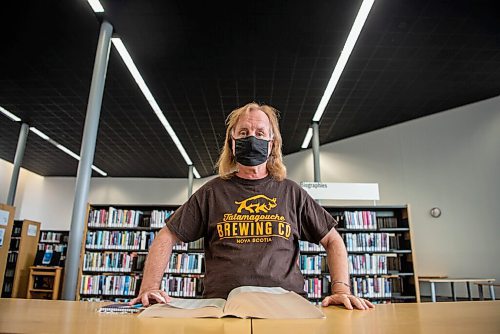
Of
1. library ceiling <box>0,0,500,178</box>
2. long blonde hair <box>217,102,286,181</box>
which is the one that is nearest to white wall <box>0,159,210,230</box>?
library ceiling <box>0,0,500,178</box>

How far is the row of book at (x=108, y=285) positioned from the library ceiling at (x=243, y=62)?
3222mm

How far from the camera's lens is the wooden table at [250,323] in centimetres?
61

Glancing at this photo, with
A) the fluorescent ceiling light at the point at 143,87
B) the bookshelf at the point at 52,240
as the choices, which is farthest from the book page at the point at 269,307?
the bookshelf at the point at 52,240

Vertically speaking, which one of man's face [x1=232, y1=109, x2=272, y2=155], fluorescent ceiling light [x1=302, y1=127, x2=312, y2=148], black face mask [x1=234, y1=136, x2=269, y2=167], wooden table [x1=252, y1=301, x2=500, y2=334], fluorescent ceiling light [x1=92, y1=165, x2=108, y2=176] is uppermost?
fluorescent ceiling light [x1=302, y1=127, x2=312, y2=148]

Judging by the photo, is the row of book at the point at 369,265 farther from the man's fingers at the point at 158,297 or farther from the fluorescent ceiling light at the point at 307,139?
the man's fingers at the point at 158,297

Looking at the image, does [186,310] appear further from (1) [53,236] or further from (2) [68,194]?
(2) [68,194]

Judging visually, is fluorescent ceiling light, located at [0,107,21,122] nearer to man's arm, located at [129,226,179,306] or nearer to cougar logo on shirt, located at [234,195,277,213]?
man's arm, located at [129,226,179,306]

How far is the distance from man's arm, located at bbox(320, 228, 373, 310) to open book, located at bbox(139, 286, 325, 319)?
0.71 feet

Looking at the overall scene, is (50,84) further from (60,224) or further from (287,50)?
(60,224)

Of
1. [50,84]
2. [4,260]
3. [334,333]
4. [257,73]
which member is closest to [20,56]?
[50,84]

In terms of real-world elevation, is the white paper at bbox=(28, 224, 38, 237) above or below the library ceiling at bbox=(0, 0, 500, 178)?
below

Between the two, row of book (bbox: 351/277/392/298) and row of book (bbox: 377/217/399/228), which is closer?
row of book (bbox: 351/277/392/298)

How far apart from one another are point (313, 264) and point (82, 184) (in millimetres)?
3140

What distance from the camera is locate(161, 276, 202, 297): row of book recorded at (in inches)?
194
